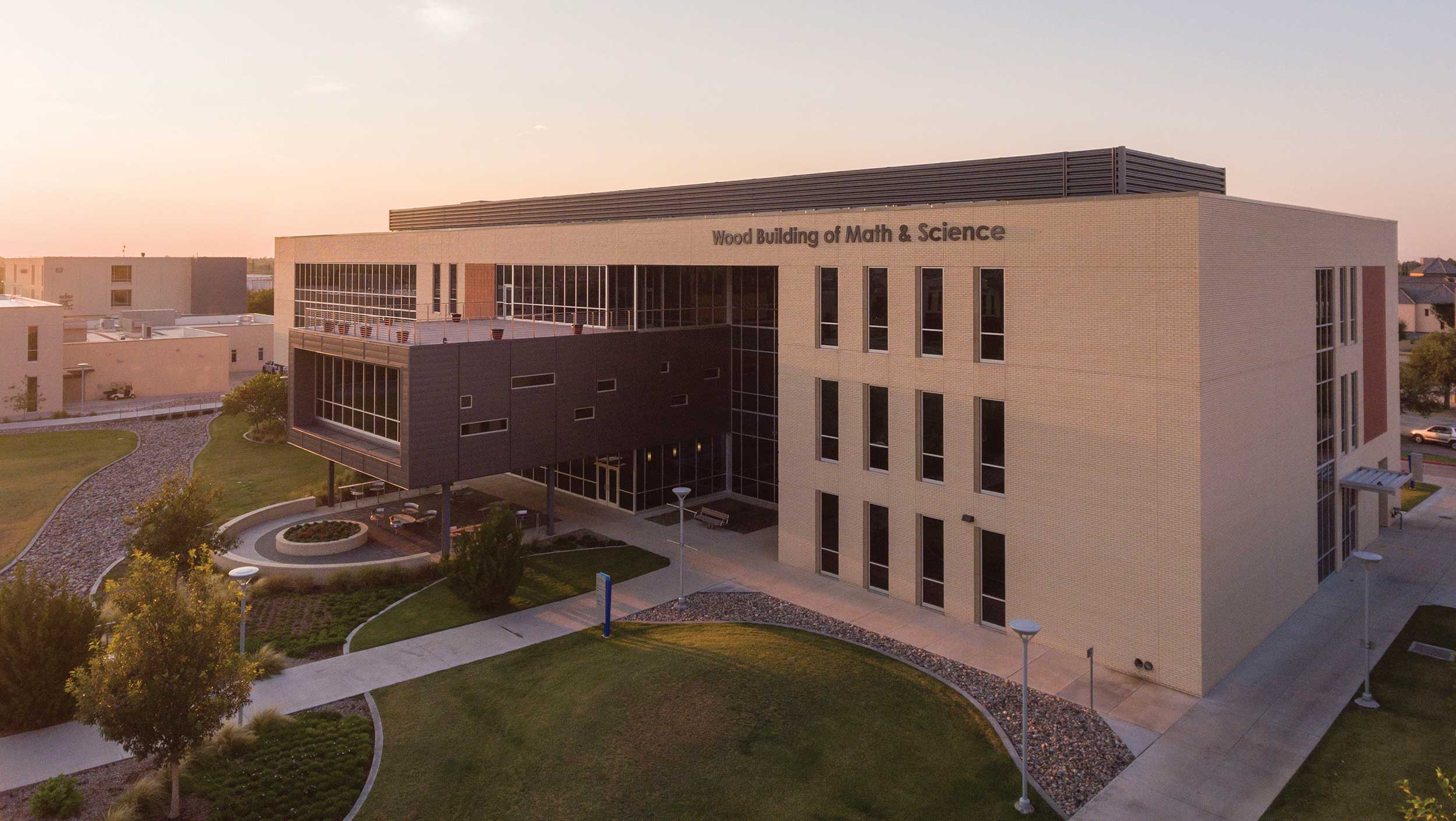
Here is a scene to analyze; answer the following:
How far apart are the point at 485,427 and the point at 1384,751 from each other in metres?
24.8

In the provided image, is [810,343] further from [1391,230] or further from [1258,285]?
[1391,230]

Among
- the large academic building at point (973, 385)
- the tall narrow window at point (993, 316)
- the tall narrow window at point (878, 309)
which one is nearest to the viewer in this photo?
the large academic building at point (973, 385)

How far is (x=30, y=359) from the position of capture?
5909cm

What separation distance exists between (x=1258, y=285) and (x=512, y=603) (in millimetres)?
21716

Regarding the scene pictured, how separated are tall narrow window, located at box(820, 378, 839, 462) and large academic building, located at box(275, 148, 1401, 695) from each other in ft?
0.45

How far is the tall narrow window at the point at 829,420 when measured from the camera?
1059 inches

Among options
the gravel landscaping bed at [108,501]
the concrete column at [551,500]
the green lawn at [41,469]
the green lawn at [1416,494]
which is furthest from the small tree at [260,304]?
the green lawn at [1416,494]

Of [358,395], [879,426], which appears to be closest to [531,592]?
[358,395]

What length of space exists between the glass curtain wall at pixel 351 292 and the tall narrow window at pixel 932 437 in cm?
3035

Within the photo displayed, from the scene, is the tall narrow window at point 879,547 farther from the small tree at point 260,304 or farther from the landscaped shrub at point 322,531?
the small tree at point 260,304

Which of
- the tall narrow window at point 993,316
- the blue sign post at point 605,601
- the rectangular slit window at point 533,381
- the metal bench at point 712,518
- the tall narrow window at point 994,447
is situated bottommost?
the blue sign post at point 605,601

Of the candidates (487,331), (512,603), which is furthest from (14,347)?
(512,603)

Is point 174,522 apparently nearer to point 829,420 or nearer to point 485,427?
point 485,427

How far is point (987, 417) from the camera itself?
23.2m
